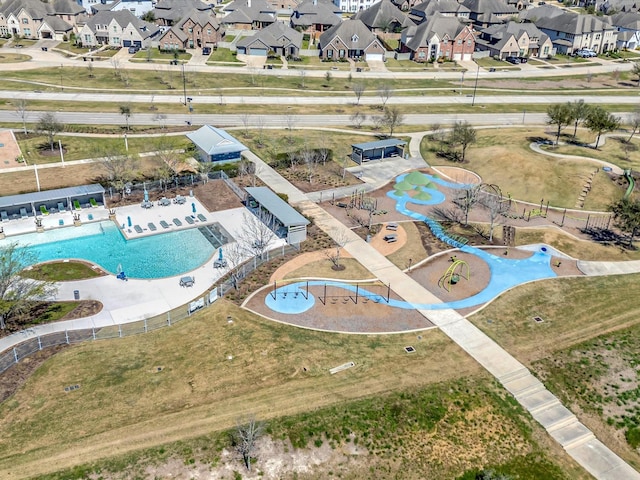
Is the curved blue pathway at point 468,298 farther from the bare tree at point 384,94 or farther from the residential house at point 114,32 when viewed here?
the residential house at point 114,32

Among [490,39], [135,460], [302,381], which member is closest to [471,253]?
[302,381]

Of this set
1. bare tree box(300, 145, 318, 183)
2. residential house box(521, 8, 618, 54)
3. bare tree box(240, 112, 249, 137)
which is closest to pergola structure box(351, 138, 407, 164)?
bare tree box(300, 145, 318, 183)

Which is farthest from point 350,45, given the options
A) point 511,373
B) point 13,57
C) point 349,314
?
point 511,373

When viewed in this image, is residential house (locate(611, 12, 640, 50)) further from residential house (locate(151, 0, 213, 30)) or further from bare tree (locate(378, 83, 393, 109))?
residential house (locate(151, 0, 213, 30))

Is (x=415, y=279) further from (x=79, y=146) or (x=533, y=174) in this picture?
(x=79, y=146)

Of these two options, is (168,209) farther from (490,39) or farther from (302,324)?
(490,39)
